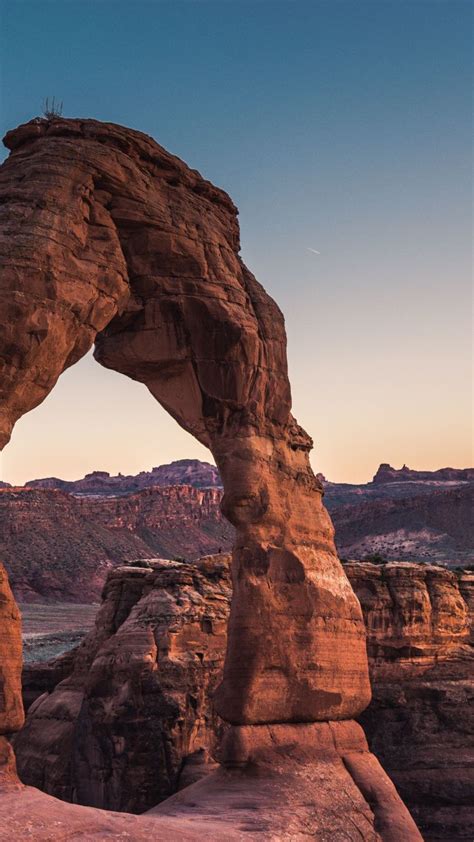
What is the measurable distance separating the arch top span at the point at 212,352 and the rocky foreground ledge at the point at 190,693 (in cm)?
161

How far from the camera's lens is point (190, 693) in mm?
17312

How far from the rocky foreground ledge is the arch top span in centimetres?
161

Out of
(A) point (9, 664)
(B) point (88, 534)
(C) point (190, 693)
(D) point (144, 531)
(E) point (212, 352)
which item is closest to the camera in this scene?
(A) point (9, 664)

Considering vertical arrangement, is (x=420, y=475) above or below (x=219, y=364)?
above

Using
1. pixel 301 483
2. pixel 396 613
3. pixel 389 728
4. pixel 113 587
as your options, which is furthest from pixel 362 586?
pixel 301 483

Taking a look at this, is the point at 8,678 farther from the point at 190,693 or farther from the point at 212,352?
the point at 190,693

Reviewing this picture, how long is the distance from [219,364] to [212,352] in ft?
0.63

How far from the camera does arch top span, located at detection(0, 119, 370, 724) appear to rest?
1172 cm

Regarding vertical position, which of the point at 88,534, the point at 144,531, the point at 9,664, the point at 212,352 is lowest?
the point at 9,664

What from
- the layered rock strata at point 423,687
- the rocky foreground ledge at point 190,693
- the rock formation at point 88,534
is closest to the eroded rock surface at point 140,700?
the rocky foreground ledge at point 190,693

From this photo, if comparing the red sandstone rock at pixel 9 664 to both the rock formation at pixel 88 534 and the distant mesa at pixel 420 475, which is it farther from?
the distant mesa at pixel 420 475

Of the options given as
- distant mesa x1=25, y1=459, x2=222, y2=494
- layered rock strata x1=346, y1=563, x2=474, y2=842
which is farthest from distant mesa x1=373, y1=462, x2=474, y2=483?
layered rock strata x1=346, y1=563, x2=474, y2=842

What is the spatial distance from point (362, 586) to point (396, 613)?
0.92 meters

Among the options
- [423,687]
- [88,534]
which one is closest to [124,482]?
[88,534]
